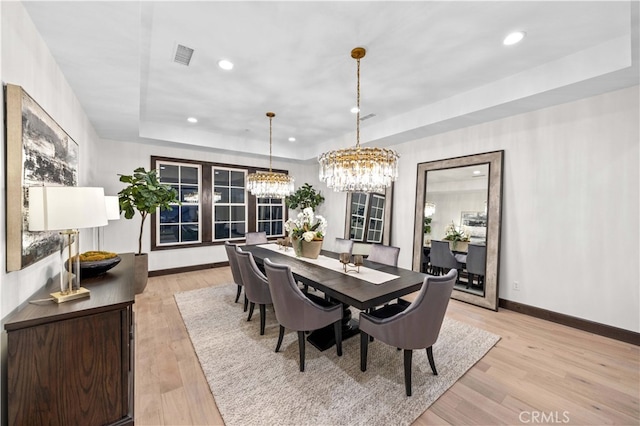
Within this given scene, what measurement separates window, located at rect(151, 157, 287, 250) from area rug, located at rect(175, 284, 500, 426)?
2.90m

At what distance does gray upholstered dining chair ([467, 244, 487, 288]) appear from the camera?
385cm

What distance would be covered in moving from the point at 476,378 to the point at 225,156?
5.84m

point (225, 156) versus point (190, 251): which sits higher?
point (225, 156)

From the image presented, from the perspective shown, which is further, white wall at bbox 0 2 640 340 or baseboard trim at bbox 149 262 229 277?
baseboard trim at bbox 149 262 229 277

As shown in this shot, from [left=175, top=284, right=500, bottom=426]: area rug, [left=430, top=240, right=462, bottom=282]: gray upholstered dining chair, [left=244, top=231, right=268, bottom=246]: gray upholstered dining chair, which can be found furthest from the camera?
[left=244, top=231, right=268, bottom=246]: gray upholstered dining chair

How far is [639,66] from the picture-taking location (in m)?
2.42

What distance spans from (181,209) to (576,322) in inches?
261

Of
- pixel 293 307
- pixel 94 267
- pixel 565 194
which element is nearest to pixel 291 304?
pixel 293 307

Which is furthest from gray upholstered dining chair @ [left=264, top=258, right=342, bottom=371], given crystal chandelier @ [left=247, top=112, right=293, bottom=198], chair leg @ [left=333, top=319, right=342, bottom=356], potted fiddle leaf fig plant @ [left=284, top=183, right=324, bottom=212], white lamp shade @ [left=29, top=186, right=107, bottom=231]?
potted fiddle leaf fig plant @ [left=284, top=183, right=324, bottom=212]

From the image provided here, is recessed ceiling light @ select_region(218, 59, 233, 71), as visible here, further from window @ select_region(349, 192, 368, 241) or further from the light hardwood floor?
window @ select_region(349, 192, 368, 241)

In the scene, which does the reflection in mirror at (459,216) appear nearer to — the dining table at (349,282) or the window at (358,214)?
the window at (358,214)

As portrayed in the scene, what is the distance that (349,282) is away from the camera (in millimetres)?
2406

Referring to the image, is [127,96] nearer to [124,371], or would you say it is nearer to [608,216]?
[124,371]

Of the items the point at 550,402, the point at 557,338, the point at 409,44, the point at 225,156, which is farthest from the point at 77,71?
the point at 557,338
